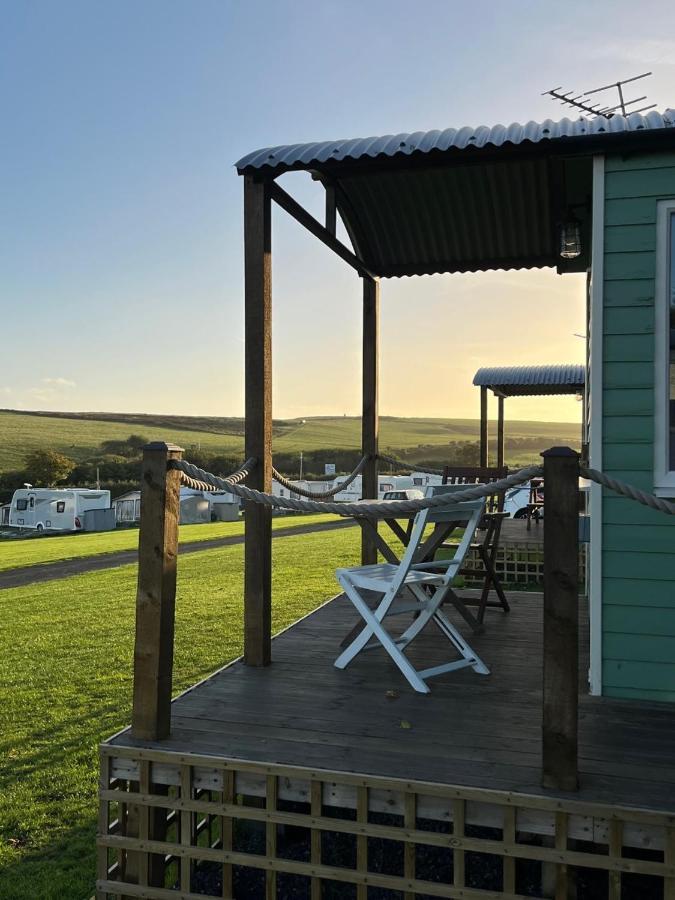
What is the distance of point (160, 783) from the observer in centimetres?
238

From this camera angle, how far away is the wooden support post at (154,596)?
247 cm

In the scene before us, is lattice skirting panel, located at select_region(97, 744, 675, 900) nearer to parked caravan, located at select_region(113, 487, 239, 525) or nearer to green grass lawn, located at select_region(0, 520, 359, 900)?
green grass lawn, located at select_region(0, 520, 359, 900)

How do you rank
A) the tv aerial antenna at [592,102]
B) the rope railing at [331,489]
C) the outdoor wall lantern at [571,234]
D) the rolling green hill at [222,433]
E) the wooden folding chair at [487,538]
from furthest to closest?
the rolling green hill at [222,433], the tv aerial antenna at [592,102], the wooden folding chair at [487,538], the outdoor wall lantern at [571,234], the rope railing at [331,489]

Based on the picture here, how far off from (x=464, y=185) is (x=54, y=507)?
88.2 ft

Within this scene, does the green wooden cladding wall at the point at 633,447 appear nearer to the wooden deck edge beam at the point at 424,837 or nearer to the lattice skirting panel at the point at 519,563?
the wooden deck edge beam at the point at 424,837

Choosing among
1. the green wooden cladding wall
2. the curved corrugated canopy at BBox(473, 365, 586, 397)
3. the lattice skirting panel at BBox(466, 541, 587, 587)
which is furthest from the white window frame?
the curved corrugated canopy at BBox(473, 365, 586, 397)

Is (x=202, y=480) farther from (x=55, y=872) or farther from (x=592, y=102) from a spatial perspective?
(x=592, y=102)

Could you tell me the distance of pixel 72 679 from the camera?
5.45 metres

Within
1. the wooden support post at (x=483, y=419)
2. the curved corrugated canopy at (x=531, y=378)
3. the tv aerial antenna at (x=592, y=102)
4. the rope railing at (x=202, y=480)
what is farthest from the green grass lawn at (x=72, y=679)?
Result: the tv aerial antenna at (x=592, y=102)

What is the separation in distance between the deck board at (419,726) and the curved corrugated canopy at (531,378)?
9698mm

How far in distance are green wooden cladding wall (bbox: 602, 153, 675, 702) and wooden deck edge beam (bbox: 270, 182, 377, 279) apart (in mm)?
1575

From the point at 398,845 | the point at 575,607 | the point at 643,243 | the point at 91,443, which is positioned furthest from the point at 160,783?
the point at 91,443

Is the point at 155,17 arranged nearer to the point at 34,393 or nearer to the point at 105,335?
the point at 105,335

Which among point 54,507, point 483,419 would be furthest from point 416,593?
point 54,507
